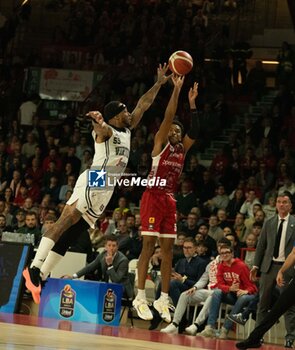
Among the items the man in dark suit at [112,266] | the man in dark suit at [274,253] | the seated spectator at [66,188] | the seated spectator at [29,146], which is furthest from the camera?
the seated spectator at [29,146]

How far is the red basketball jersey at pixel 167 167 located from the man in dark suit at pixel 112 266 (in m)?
3.33

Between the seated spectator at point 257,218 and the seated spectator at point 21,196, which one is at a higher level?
the seated spectator at point 21,196

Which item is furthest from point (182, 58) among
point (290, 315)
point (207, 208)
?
point (207, 208)

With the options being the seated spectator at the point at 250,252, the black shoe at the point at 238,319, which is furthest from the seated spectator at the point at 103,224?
the black shoe at the point at 238,319

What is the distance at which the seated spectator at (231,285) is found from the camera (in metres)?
14.9

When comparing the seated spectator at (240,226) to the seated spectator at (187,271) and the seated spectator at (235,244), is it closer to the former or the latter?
the seated spectator at (235,244)

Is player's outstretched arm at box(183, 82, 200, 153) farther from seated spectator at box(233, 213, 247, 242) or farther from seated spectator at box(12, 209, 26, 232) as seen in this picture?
seated spectator at box(12, 209, 26, 232)

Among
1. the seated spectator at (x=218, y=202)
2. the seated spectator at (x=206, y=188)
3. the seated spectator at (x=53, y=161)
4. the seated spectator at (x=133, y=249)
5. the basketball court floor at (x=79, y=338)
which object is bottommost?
the basketball court floor at (x=79, y=338)

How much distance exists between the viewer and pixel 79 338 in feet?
34.1

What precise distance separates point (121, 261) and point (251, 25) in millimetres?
12602

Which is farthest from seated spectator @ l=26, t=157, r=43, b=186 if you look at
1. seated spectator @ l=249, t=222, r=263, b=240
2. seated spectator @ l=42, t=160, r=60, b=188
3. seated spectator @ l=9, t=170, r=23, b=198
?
seated spectator @ l=249, t=222, r=263, b=240

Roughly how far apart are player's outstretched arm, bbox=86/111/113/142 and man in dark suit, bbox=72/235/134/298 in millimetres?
4275

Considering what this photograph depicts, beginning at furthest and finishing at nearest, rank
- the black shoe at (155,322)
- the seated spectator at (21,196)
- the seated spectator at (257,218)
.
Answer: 1. the seated spectator at (21,196)
2. the seated spectator at (257,218)
3. the black shoe at (155,322)

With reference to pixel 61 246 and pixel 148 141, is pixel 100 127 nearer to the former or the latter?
pixel 61 246
